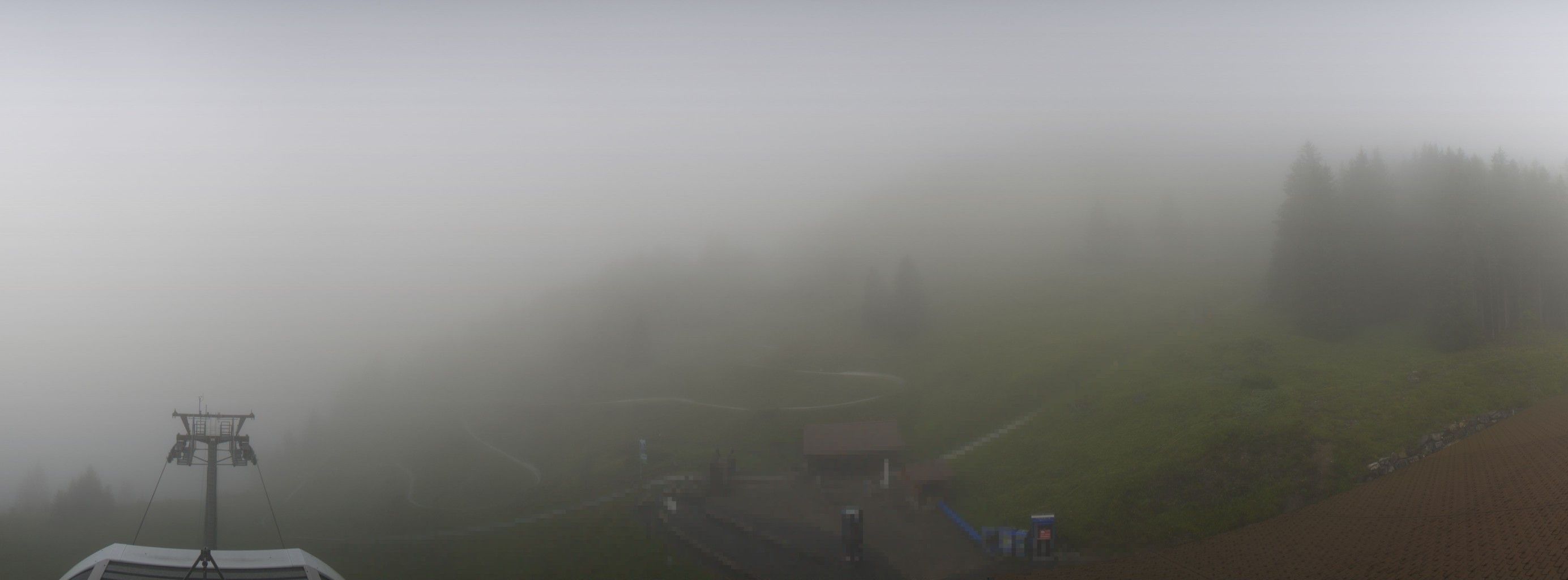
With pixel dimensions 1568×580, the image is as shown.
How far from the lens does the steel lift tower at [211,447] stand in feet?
89.1

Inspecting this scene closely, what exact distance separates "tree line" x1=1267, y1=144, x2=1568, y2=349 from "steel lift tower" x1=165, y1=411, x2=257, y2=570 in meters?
55.3

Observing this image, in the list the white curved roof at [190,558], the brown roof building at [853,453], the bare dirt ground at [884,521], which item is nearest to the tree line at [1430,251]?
the brown roof building at [853,453]

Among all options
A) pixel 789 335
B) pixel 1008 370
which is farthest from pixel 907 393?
pixel 789 335

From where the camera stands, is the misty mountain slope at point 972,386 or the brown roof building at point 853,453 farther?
the brown roof building at point 853,453

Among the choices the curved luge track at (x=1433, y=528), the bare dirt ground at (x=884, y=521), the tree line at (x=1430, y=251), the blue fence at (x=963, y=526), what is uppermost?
the tree line at (x=1430, y=251)

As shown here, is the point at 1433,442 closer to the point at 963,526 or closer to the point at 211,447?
the point at 963,526

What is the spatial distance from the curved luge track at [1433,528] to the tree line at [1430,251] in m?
13.7

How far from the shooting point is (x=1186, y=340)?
50406 millimetres

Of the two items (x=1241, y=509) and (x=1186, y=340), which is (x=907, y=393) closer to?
(x=1186, y=340)

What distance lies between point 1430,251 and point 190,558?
64.0 metres

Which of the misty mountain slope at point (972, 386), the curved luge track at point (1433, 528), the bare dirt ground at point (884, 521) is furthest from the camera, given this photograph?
the misty mountain slope at point (972, 386)

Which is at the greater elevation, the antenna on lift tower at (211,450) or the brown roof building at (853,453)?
the antenna on lift tower at (211,450)

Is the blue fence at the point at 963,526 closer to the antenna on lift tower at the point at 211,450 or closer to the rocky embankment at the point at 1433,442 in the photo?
the rocky embankment at the point at 1433,442

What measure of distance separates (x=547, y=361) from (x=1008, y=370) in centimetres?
3981
